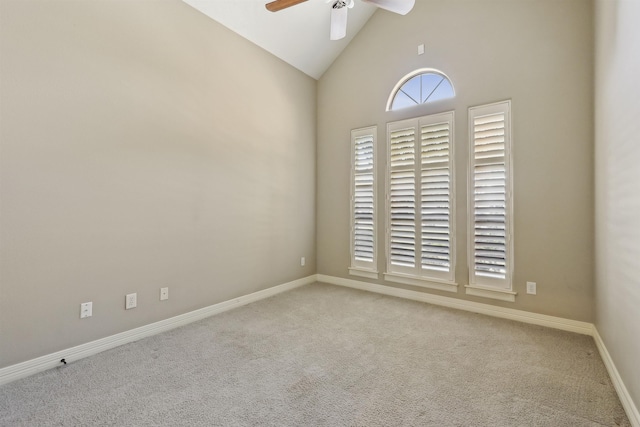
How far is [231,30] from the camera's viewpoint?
11.1 ft

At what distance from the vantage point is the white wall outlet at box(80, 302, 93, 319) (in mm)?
2346

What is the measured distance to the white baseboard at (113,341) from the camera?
205 centimetres

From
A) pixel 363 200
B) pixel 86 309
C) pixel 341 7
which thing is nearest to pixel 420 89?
pixel 363 200

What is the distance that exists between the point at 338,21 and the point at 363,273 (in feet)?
9.68

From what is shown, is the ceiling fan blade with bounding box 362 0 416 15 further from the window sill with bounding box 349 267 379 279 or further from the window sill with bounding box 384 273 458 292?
the window sill with bounding box 349 267 379 279

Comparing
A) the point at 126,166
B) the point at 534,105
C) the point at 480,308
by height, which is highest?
the point at 534,105

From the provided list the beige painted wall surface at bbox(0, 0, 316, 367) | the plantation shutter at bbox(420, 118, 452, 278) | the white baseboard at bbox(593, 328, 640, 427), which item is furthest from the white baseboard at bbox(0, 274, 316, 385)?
the white baseboard at bbox(593, 328, 640, 427)

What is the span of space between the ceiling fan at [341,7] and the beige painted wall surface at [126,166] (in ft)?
4.13

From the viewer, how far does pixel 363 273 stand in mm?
4184

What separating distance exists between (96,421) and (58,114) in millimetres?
2018

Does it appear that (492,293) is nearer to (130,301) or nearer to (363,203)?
(363,203)

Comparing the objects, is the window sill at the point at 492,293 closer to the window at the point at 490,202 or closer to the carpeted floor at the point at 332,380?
the window at the point at 490,202

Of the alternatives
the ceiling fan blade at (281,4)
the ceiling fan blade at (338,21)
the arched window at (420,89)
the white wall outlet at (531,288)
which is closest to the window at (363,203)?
the arched window at (420,89)

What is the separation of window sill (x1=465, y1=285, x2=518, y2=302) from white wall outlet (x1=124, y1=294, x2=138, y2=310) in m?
3.28
